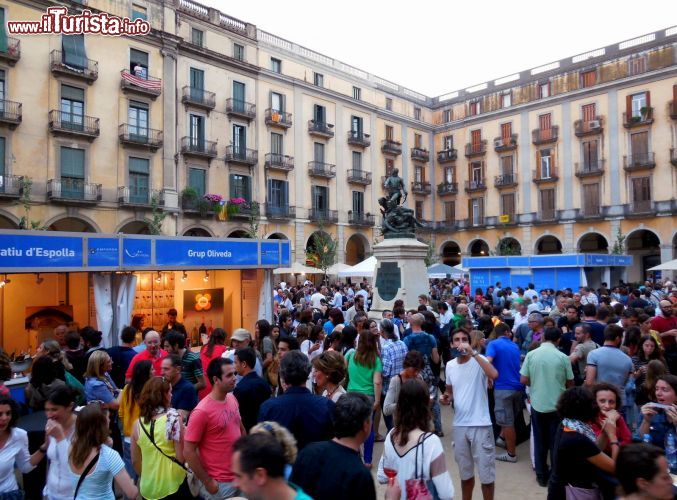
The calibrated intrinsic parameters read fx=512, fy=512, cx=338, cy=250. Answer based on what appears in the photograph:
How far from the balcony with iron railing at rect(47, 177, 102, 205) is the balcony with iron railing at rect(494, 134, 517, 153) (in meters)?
27.4

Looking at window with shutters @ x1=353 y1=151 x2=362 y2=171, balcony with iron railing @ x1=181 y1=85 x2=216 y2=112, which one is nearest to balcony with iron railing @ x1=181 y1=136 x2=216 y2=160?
balcony with iron railing @ x1=181 y1=85 x2=216 y2=112

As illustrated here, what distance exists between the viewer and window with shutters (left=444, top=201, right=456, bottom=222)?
4122 cm

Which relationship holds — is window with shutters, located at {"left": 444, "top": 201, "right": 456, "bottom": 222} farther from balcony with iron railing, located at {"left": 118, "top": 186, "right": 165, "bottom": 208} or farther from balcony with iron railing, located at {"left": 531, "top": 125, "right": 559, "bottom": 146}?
balcony with iron railing, located at {"left": 118, "top": 186, "right": 165, "bottom": 208}

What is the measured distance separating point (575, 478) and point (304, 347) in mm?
4223

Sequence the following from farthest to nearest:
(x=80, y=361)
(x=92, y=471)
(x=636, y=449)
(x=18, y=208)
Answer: (x=18, y=208) → (x=80, y=361) → (x=92, y=471) → (x=636, y=449)

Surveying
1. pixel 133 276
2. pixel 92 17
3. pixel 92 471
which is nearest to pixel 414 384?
pixel 92 471

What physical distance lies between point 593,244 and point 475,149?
11.1 metres

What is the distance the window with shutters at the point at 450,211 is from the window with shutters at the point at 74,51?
91.0 feet

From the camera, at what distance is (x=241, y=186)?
29891 mm

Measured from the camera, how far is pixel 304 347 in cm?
702

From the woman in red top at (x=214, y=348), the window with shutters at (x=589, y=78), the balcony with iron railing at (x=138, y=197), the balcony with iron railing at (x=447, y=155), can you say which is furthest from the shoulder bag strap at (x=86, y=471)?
the balcony with iron railing at (x=447, y=155)

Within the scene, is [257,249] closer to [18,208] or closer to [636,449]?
[636,449]

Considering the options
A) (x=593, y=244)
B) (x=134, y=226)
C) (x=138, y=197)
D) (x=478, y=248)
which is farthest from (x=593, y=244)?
(x=134, y=226)

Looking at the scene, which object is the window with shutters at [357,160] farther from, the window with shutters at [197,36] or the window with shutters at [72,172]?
the window with shutters at [72,172]
